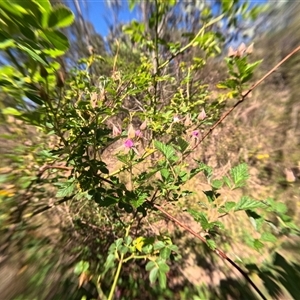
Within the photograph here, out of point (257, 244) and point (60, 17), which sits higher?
point (60, 17)

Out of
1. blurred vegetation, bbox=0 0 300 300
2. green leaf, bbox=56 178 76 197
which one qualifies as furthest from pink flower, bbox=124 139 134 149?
green leaf, bbox=56 178 76 197

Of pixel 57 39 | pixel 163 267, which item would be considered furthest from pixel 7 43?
pixel 163 267

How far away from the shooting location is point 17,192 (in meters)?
0.90

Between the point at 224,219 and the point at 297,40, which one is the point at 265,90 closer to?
the point at 297,40

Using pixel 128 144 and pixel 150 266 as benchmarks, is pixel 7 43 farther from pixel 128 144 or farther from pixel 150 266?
pixel 150 266

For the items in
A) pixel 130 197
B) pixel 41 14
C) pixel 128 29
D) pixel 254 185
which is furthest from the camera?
pixel 254 185

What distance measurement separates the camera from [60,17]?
0.24 m

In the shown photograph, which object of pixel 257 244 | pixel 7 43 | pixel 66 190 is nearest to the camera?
pixel 7 43

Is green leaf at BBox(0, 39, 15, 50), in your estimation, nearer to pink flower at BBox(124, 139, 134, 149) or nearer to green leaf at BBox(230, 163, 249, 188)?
pink flower at BBox(124, 139, 134, 149)

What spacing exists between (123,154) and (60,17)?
0.54 m

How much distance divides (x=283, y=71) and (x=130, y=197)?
339cm

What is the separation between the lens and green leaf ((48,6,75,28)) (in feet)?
0.77

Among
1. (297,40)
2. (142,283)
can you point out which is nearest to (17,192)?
(142,283)

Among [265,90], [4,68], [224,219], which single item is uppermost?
[265,90]
